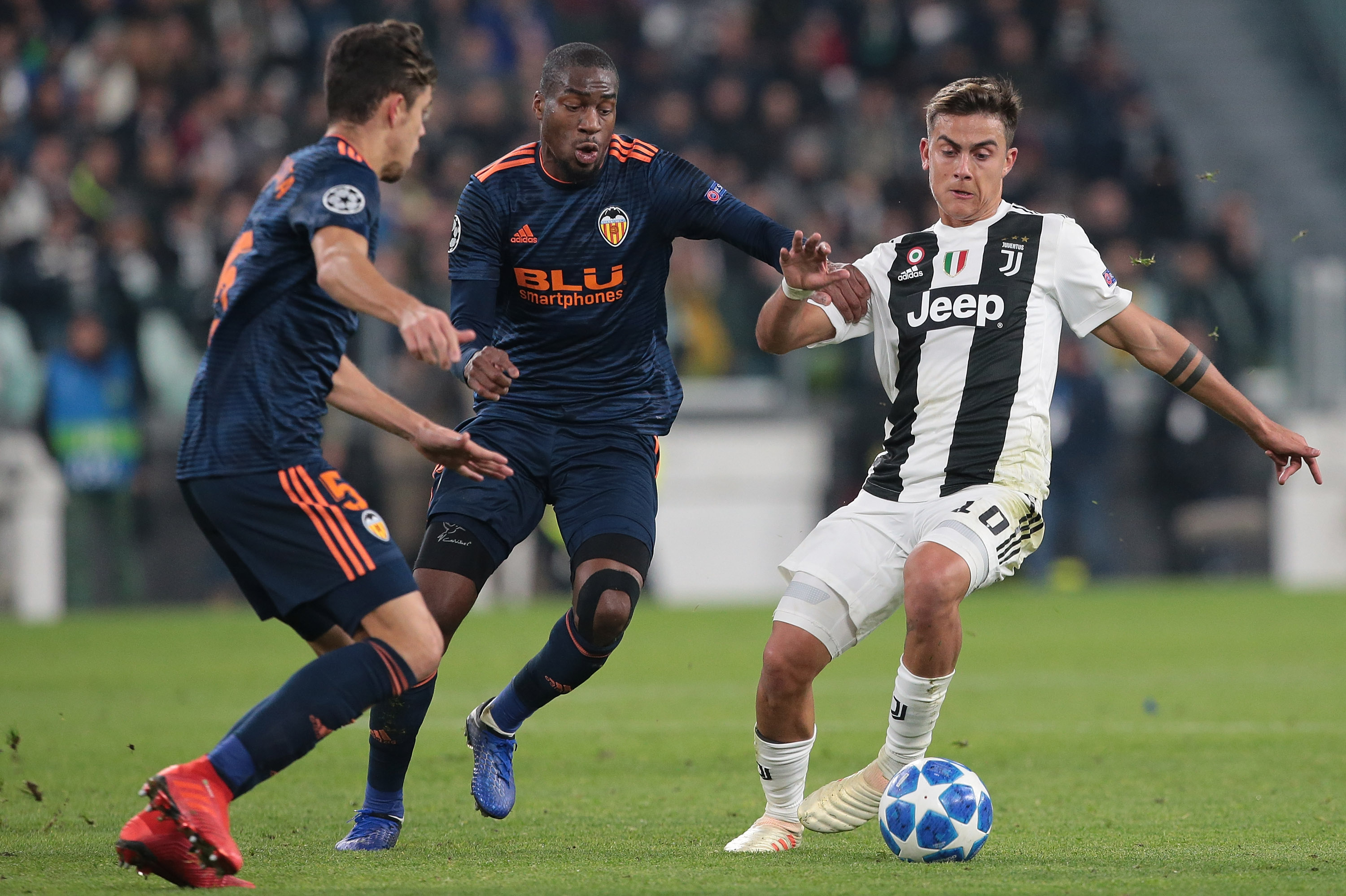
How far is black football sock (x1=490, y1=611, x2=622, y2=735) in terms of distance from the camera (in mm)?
5734

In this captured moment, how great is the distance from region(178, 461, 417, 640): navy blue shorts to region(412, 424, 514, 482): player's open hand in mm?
226

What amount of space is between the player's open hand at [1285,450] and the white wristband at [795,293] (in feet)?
4.76

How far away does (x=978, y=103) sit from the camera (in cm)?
549

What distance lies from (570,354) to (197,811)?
2204 millimetres

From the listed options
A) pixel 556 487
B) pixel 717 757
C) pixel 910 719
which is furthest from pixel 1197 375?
pixel 717 757

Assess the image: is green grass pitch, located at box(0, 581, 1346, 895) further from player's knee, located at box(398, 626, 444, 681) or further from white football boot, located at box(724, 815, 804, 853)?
player's knee, located at box(398, 626, 444, 681)

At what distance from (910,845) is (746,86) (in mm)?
13660

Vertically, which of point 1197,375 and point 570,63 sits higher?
point 570,63

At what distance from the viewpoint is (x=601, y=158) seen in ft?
19.1

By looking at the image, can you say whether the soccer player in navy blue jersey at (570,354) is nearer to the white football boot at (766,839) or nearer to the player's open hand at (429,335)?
the white football boot at (766,839)

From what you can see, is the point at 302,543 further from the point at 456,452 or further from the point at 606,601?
the point at 606,601

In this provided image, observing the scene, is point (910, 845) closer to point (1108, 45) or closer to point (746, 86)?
point (746, 86)

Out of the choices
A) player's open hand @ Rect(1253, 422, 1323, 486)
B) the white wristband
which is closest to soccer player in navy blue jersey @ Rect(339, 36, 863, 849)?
the white wristband

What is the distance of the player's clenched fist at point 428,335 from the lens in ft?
13.7
